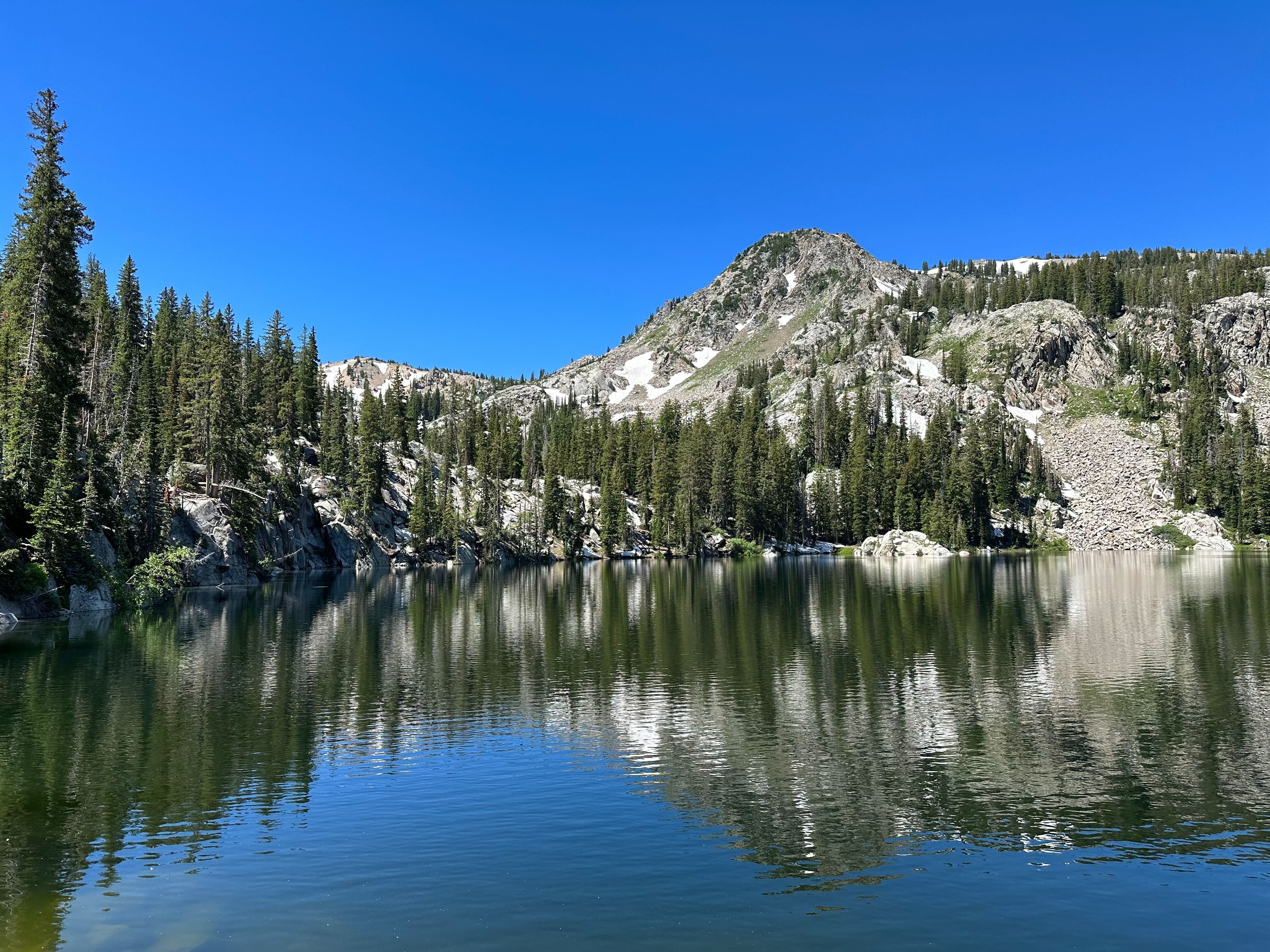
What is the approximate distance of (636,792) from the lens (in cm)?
2462

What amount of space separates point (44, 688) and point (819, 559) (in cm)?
14370

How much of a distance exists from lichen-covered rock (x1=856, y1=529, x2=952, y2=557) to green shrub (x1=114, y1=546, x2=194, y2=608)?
135910 mm

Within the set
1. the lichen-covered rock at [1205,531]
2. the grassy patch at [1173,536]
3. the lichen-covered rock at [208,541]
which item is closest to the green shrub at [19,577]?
the lichen-covered rock at [208,541]

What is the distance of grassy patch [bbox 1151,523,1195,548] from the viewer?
627 ft

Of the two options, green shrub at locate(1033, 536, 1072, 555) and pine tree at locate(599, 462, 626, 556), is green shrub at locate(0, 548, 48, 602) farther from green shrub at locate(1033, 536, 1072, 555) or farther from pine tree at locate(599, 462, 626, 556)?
green shrub at locate(1033, 536, 1072, 555)

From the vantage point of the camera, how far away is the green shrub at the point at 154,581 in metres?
69.2

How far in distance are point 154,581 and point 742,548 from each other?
12864 centimetres

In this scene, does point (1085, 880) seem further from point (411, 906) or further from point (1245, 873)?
point (411, 906)

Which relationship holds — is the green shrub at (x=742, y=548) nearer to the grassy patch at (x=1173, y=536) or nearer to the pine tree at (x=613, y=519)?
the pine tree at (x=613, y=519)

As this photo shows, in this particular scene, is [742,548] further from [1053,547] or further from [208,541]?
[208,541]

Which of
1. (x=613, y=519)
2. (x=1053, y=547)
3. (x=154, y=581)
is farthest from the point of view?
(x=1053, y=547)

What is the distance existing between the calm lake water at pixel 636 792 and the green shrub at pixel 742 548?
126 m

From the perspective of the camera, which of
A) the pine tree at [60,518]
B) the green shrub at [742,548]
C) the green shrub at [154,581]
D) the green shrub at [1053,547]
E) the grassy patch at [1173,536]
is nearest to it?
the pine tree at [60,518]

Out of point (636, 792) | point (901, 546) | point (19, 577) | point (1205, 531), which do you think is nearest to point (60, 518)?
point (19, 577)
